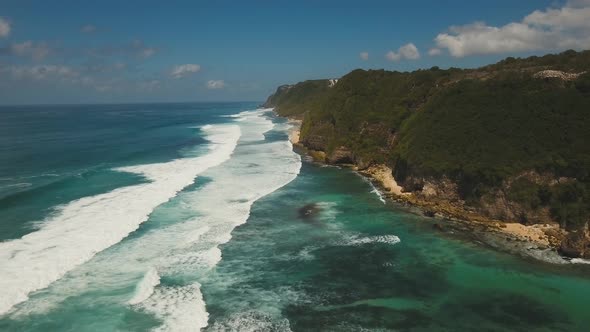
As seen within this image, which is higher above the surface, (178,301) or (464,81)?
(464,81)

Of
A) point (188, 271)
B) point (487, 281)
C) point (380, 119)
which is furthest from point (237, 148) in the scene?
point (487, 281)

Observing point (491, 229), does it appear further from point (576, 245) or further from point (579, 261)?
point (579, 261)

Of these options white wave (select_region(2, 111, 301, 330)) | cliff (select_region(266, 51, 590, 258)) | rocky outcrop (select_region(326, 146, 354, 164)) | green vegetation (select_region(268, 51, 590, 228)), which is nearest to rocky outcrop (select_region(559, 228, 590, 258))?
cliff (select_region(266, 51, 590, 258))

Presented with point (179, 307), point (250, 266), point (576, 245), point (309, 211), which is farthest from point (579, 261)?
point (179, 307)

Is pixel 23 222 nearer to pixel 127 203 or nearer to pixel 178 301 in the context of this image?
pixel 127 203

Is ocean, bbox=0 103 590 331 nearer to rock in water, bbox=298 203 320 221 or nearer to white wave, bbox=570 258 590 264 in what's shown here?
rock in water, bbox=298 203 320 221
